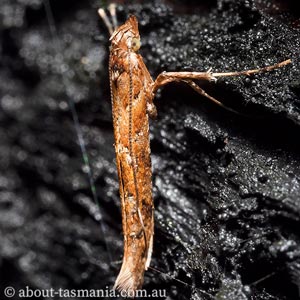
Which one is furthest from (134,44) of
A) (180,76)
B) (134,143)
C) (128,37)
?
(134,143)

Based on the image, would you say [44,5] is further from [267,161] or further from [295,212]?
[295,212]

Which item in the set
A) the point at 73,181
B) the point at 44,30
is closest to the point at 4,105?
the point at 44,30

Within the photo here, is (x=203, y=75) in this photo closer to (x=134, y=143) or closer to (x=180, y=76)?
(x=180, y=76)

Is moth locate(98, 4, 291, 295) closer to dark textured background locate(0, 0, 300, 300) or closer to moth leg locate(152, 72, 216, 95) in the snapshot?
moth leg locate(152, 72, 216, 95)

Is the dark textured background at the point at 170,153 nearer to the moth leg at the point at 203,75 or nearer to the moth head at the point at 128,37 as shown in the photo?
the moth leg at the point at 203,75

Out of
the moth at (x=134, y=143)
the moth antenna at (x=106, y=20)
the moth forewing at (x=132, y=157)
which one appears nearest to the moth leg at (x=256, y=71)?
the moth at (x=134, y=143)

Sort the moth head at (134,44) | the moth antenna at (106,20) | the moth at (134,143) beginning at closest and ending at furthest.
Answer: the moth at (134,143) → the moth head at (134,44) → the moth antenna at (106,20)
